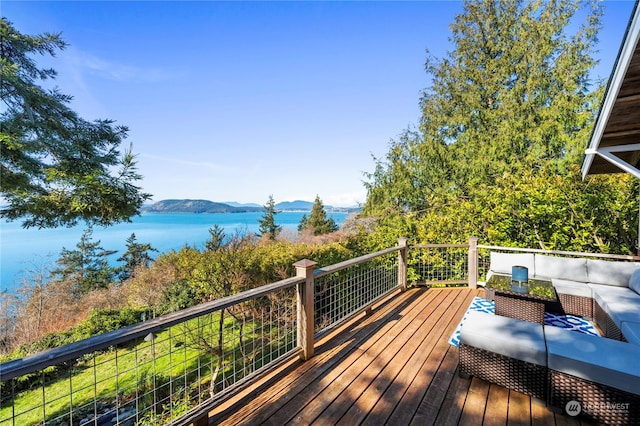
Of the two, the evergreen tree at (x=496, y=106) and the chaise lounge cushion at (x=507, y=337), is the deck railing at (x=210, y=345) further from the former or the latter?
the evergreen tree at (x=496, y=106)

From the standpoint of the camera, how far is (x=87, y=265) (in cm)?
2233

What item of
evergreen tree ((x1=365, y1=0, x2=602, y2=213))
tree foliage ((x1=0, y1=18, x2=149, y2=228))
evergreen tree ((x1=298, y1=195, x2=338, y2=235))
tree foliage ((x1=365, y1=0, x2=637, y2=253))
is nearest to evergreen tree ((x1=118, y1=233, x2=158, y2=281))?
evergreen tree ((x1=298, y1=195, x2=338, y2=235))

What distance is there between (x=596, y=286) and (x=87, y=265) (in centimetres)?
2901

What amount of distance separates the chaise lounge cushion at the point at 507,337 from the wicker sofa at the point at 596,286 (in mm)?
1223

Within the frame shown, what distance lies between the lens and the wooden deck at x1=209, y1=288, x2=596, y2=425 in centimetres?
229

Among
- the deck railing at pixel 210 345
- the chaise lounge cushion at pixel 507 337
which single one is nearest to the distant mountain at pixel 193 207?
the deck railing at pixel 210 345

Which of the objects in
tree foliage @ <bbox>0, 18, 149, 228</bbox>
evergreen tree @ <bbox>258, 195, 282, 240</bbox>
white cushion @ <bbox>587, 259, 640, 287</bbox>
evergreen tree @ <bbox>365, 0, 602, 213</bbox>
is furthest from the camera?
evergreen tree @ <bbox>258, 195, 282, 240</bbox>

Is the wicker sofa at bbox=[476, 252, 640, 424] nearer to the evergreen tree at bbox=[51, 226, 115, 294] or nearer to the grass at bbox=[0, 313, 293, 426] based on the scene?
the grass at bbox=[0, 313, 293, 426]

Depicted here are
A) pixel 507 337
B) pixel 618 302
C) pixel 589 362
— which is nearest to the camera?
pixel 589 362

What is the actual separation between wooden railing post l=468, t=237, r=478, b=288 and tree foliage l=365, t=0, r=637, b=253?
1497mm

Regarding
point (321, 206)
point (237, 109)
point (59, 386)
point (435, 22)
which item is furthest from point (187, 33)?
point (321, 206)

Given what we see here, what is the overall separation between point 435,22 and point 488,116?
464cm

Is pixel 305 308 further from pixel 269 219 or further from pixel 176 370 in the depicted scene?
pixel 269 219

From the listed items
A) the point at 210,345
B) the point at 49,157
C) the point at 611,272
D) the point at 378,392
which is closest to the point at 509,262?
the point at 611,272
